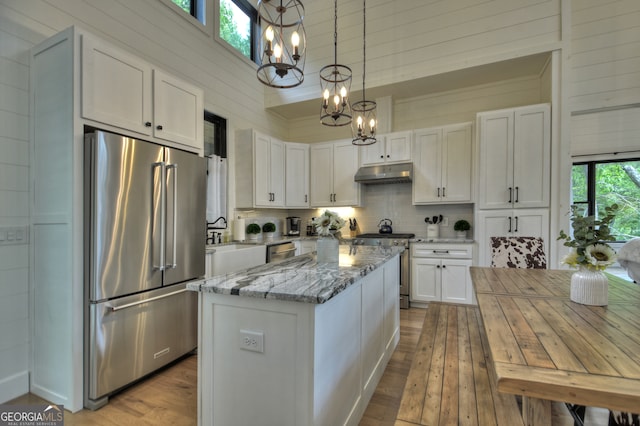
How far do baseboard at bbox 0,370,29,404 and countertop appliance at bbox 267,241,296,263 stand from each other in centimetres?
239

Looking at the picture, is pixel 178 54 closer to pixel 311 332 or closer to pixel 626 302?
pixel 311 332

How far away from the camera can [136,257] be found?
2.28 metres

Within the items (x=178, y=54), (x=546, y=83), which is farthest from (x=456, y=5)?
(x=178, y=54)

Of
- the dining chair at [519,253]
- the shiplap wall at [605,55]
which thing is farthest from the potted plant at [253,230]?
the shiplap wall at [605,55]

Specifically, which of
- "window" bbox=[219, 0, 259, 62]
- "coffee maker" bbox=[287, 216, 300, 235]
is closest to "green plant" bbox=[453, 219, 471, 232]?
"coffee maker" bbox=[287, 216, 300, 235]

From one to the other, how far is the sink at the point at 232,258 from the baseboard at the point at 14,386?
1476 millimetres

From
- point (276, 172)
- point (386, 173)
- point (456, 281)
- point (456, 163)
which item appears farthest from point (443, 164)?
point (276, 172)

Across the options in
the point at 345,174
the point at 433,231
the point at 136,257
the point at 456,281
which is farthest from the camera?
the point at 345,174

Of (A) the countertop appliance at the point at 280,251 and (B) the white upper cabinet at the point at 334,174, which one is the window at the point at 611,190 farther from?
(A) the countertop appliance at the point at 280,251

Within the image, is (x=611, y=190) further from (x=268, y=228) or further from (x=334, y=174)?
(x=268, y=228)

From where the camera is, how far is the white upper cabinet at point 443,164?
422 centimetres

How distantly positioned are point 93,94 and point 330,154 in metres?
3.42

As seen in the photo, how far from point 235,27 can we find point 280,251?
3.49 m

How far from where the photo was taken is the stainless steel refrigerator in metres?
2.06
